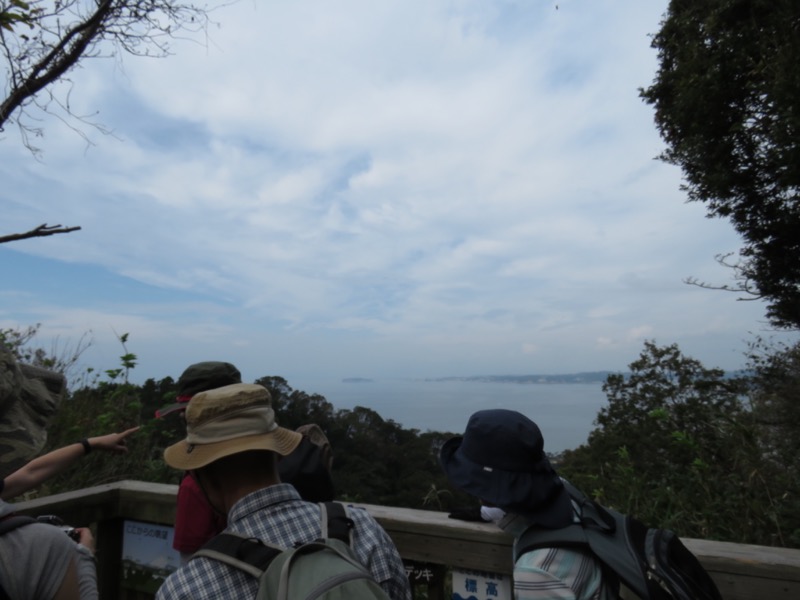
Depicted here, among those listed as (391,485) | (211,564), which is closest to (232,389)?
(211,564)

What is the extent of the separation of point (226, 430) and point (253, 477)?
0.14 meters

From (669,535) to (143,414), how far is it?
211 inches

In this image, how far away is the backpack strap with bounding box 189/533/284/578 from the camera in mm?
1304

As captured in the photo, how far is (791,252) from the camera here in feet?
26.8

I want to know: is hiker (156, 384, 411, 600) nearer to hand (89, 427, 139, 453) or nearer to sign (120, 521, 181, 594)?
hand (89, 427, 139, 453)

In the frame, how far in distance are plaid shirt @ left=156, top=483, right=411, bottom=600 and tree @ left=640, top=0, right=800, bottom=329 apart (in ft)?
23.3

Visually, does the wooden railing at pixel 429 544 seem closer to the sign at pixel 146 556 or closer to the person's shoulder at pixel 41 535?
the sign at pixel 146 556

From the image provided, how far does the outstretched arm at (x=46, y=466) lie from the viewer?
80.2 inches

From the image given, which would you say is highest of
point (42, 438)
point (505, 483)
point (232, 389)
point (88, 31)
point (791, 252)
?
point (88, 31)

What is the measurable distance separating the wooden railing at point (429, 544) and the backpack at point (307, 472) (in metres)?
0.26

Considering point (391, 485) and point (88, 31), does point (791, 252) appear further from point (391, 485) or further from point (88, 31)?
point (88, 31)

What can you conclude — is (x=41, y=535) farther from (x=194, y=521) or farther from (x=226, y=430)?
(x=194, y=521)

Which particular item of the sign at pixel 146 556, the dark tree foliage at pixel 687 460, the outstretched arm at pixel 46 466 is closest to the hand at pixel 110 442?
the outstretched arm at pixel 46 466

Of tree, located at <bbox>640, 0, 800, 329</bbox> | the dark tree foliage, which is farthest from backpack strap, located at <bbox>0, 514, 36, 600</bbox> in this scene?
tree, located at <bbox>640, 0, 800, 329</bbox>
